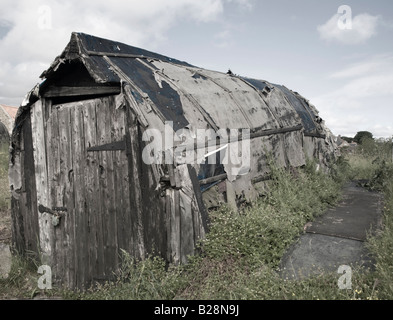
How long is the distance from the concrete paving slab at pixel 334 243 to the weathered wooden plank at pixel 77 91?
3356 mm

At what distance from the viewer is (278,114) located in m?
7.84

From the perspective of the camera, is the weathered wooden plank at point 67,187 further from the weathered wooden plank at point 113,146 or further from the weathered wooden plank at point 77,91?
the weathered wooden plank at point 113,146

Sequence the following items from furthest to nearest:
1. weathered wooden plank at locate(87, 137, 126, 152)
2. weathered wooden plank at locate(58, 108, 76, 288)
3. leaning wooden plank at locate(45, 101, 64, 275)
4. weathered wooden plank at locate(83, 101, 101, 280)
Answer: leaning wooden plank at locate(45, 101, 64, 275), weathered wooden plank at locate(58, 108, 76, 288), weathered wooden plank at locate(83, 101, 101, 280), weathered wooden plank at locate(87, 137, 126, 152)

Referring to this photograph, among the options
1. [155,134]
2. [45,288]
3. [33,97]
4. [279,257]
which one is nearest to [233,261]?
[279,257]

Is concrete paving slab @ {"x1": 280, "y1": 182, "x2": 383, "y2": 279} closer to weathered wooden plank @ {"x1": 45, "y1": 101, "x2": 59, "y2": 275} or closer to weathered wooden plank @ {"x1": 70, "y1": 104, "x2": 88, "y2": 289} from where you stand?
weathered wooden plank @ {"x1": 70, "y1": 104, "x2": 88, "y2": 289}

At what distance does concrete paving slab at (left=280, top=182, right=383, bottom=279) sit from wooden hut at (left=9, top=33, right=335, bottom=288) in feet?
3.83

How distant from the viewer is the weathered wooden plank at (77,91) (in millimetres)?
4642

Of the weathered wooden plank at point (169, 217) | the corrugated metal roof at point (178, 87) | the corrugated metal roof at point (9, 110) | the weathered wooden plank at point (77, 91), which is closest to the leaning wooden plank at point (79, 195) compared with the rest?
the weathered wooden plank at point (77, 91)

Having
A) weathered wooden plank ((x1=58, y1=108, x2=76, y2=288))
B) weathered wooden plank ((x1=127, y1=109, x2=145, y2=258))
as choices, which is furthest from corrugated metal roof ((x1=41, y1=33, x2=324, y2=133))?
weathered wooden plank ((x1=58, y1=108, x2=76, y2=288))

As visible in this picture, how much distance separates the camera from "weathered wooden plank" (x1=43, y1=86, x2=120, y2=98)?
464 centimetres

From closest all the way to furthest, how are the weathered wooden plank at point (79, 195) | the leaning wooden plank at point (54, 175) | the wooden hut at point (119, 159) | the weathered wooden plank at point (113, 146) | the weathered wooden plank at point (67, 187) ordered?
1. the wooden hut at point (119, 159)
2. the weathered wooden plank at point (113, 146)
3. the weathered wooden plank at point (79, 195)
4. the weathered wooden plank at point (67, 187)
5. the leaning wooden plank at point (54, 175)

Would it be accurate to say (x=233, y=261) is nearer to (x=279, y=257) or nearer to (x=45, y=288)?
(x=279, y=257)
